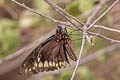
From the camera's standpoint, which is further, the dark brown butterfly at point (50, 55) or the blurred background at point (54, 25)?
the blurred background at point (54, 25)

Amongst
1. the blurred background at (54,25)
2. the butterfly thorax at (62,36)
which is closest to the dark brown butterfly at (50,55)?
the butterfly thorax at (62,36)

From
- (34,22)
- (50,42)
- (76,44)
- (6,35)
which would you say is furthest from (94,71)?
(50,42)

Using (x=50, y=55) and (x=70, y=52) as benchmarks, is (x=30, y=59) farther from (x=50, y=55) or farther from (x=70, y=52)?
(x=70, y=52)

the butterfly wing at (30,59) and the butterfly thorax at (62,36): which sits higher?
the butterfly thorax at (62,36)

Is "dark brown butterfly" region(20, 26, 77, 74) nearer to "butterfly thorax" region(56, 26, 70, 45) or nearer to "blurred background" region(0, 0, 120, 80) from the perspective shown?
"butterfly thorax" region(56, 26, 70, 45)

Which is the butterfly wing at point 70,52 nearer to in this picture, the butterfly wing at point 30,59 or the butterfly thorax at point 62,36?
the butterfly thorax at point 62,36

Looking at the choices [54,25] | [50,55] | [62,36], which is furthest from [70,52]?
[54,25]

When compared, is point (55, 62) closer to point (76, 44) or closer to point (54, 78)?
point (76, 44)

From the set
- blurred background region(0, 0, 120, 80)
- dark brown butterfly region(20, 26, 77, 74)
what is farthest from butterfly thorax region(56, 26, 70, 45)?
blurred background region(0, 0, 120, 80)

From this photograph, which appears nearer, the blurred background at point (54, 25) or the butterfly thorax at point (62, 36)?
the butterfly thorax at point (62, 36)
